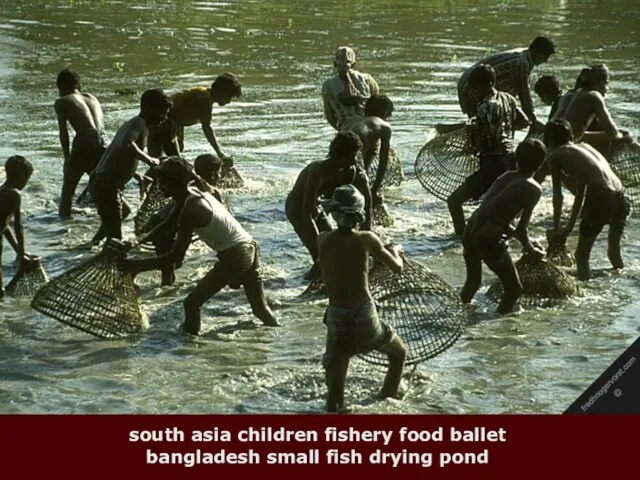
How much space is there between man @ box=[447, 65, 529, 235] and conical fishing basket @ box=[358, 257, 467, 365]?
1.40 metres

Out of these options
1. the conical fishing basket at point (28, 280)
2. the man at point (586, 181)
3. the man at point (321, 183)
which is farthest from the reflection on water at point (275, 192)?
the man at point (321, 183)

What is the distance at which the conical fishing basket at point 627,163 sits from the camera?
1294 cm

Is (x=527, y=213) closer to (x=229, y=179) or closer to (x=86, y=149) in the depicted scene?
(x=86, y=149)

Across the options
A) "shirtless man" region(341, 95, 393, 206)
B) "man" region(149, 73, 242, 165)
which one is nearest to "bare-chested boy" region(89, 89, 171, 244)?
"man" region(149, 73, 242, 165)

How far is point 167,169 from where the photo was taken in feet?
31.4

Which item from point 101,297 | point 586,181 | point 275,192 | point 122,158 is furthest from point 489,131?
point 101,297

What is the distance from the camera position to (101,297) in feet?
34.0

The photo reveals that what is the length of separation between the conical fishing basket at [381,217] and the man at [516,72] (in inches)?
50.8

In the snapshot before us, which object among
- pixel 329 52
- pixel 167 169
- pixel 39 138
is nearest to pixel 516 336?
pixel 167 169

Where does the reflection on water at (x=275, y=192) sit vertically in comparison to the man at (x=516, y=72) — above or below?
below

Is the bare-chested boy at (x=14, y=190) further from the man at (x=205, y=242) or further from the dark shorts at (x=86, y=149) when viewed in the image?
the dark shorts at (x=86, y=149)

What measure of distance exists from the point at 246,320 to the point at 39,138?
23.6ft

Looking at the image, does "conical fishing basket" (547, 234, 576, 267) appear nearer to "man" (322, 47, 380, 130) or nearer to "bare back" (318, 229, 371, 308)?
"man" (322, 47, 380, 130)
